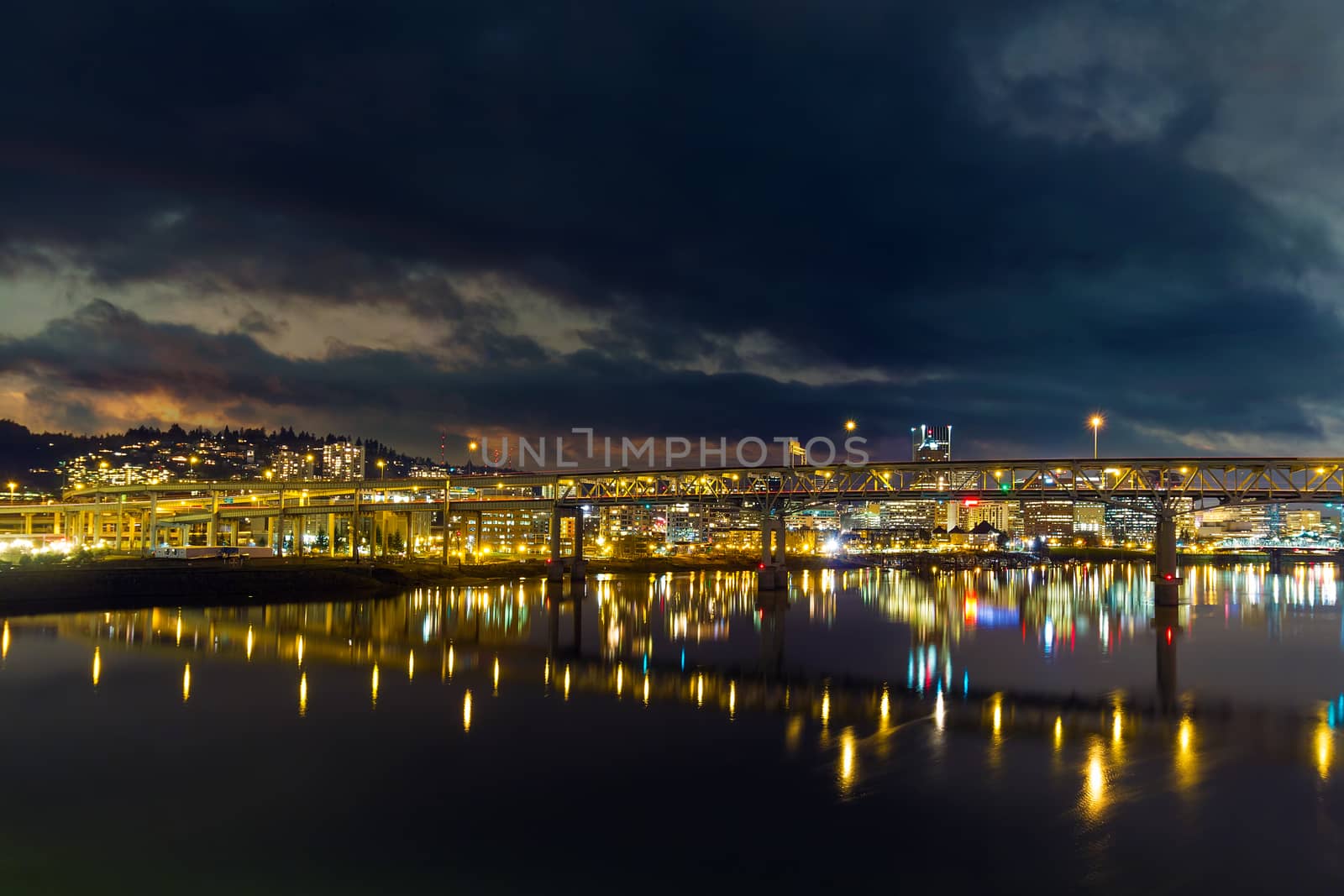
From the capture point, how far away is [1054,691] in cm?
3753

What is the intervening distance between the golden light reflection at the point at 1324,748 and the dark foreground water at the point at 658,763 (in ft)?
0.51

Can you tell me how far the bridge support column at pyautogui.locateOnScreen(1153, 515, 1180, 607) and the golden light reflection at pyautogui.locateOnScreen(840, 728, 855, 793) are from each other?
5504 centimetres

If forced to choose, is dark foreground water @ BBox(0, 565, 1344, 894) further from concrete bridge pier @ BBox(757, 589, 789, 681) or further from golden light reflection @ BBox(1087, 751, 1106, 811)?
concrete bridge pier @ BBox(757, 589, 789, 681)

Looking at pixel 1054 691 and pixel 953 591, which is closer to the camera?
pixel 1054 691

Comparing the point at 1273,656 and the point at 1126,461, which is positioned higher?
the point at 1126,461

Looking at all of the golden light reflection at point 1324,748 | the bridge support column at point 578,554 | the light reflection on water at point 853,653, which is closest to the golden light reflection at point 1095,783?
the light reflection on water at point 853,653

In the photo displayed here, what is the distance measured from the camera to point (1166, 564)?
245 ft

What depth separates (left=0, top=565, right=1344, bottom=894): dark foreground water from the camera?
17.9 meters

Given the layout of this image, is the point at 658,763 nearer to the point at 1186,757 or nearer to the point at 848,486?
the point at 1186,757

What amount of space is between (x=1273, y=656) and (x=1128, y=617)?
22.3 meters

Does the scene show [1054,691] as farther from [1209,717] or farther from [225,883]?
[225,883]

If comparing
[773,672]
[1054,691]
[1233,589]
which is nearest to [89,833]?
[773,672]

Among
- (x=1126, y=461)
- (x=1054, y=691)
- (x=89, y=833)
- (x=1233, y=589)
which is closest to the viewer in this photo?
(x=89, y=833)

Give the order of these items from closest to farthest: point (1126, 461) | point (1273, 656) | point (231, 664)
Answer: point (231, 664)
point (1273, 656)
point (1126, 461)
